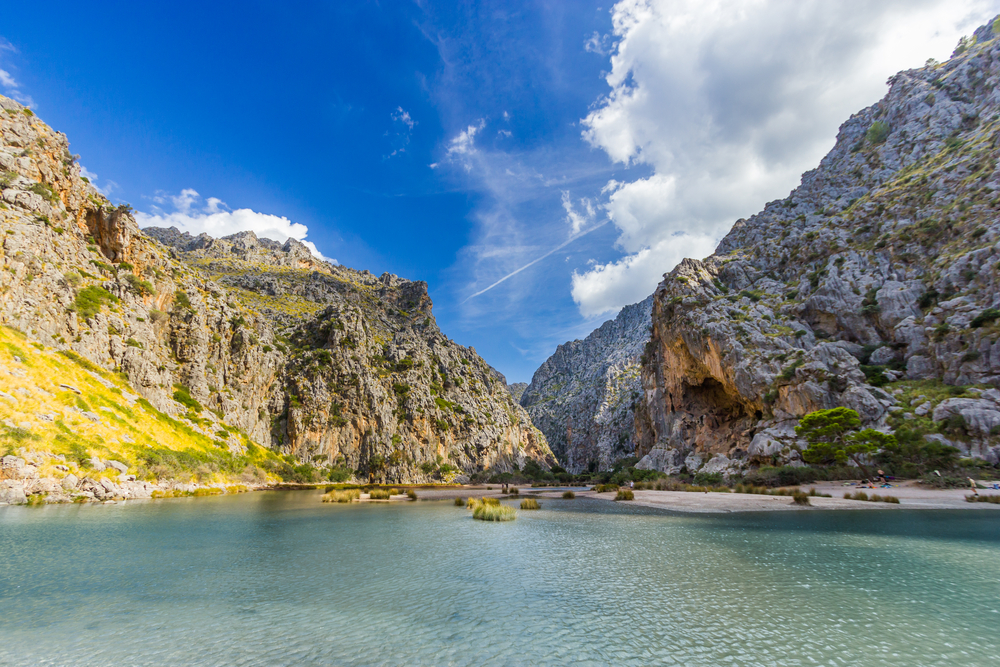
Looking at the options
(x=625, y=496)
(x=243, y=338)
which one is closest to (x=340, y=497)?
(x=625, y=496)

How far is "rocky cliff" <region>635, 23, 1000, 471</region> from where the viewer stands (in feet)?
155

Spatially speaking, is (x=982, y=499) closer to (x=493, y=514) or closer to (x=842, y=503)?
(x=842, y=503)

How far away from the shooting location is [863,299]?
202 ft

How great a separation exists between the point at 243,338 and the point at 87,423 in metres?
45.3

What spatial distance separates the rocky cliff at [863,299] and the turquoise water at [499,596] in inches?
1416

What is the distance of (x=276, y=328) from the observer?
100 m

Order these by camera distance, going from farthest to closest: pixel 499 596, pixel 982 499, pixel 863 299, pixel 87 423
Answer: pixel 863 299
pixel 87 423
pixel 982 499
pixel 499 596

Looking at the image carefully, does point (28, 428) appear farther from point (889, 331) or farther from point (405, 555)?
point (889, 331)

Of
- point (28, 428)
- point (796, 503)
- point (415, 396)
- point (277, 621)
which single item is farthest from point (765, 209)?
point (28, 428)

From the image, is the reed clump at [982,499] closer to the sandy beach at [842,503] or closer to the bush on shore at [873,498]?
the sandy beach at [842,503]

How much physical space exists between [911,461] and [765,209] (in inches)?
2995

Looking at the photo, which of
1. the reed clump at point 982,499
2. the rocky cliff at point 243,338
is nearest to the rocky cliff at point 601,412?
the rocky cliff at point 243,338

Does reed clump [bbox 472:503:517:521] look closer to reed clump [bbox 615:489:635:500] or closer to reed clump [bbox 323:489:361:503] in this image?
reed clump [bbox 615:489:635:500]

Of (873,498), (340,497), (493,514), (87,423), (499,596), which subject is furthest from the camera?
(340,497)
